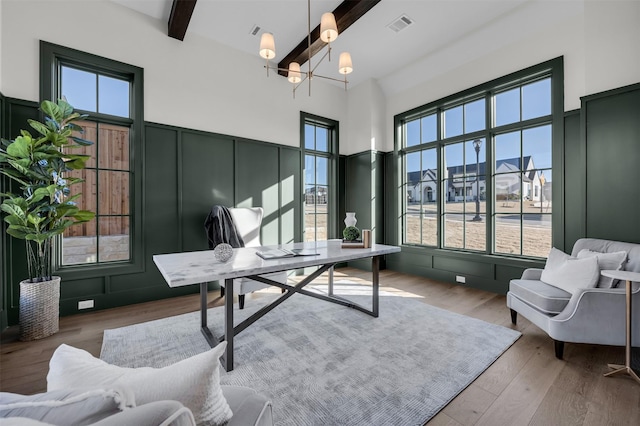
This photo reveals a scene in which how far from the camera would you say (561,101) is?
314 cm

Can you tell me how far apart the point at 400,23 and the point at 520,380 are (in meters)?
3.95

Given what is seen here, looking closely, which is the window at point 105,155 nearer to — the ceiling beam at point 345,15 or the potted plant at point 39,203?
the potted plant at point 39,203

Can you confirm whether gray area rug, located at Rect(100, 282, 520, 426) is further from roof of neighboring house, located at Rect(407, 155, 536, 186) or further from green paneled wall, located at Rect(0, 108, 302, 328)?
roof of neighboring house, located at Rect(407, 155, 536, 186)

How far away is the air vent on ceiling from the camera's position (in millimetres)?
3404

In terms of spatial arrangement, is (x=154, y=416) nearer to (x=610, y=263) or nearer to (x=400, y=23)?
(x=610, y=263)

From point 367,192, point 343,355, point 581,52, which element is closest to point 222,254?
point 343,355

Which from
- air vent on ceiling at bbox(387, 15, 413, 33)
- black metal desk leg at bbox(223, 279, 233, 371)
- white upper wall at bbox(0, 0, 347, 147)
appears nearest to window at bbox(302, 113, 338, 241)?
white upper wall at bbox(0, 0, 347, 147)

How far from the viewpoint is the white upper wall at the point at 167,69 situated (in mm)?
2693

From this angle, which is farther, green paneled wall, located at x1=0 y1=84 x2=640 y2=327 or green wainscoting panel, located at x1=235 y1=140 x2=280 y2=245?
green wainscoting panel, located at x1=235 y1=140 x2=280 y2=245

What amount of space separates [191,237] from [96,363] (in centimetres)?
325

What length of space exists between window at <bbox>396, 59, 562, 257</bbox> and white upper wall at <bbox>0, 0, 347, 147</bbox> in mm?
2131

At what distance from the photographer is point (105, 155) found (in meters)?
3.23

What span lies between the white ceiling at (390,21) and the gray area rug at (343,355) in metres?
3.52

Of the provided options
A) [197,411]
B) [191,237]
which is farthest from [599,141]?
[191,237]
